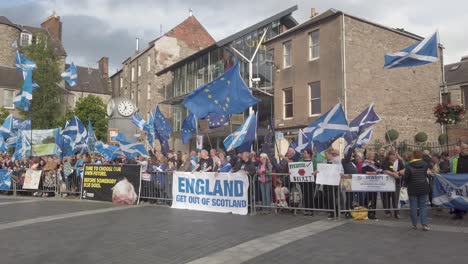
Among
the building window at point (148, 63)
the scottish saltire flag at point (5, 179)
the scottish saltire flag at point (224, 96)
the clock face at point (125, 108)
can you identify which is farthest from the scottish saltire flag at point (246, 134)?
the building window at point (148, 63)

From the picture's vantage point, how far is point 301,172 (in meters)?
10.2

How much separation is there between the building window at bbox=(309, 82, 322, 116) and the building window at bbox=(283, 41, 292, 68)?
2637 mm

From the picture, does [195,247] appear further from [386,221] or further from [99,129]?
[99,129]

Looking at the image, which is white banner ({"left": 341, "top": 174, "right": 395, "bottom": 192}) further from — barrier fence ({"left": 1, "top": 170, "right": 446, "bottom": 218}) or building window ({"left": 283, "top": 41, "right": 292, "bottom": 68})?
building window ({"left": 283, "top": 41, "right": 292, "bottom": 68})

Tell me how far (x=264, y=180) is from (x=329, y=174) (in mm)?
1772

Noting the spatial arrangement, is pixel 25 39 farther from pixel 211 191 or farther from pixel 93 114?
pixel 211 191

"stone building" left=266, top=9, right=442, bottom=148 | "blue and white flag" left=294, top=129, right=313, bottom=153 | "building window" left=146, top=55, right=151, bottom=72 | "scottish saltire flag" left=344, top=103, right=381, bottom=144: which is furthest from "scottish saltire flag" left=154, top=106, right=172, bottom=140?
"building window" left=146, top=55, right=151, bottom=72

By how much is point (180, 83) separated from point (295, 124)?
56.1 feet

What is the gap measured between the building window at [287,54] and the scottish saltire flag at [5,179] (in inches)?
638

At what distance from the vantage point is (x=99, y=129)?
4659cm

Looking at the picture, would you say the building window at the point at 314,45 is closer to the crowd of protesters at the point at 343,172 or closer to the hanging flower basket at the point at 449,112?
the hanging flower basket at the point at 449,112

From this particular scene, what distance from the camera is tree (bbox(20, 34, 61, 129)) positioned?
144 ft

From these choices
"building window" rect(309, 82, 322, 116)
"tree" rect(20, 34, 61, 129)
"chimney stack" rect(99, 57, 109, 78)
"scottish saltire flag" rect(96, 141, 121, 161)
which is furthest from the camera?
"chimney stack" rect(99, 57, 109, 78)

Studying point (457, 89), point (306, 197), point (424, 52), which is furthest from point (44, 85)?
point (424, 52)
